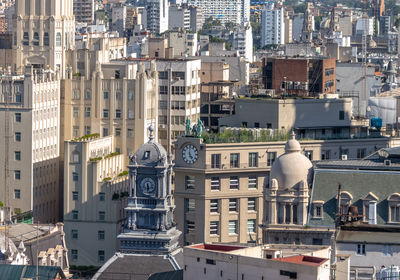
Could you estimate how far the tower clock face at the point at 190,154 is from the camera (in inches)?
5320

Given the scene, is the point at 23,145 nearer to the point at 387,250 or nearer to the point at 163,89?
the point at 163,89

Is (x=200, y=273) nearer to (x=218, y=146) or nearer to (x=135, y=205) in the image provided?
(x=135, y=205)

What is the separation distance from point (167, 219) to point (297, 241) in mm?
9896

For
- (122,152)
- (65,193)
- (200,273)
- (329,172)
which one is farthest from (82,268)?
(200,273)

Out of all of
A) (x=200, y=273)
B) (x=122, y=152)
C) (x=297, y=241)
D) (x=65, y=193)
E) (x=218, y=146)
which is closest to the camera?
(x=200, y=273)

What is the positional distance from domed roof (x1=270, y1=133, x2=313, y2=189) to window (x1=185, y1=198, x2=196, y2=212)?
64.0ft

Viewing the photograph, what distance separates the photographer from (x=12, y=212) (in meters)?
149

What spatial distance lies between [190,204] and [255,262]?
41579mm

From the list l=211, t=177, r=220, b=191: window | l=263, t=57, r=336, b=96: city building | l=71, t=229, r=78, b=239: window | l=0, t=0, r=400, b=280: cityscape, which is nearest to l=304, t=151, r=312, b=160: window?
l=0, t=0, r=400, b=280: cityscape

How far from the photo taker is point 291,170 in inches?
4542

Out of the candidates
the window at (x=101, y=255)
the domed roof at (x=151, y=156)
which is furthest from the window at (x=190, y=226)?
the domed roof at (x=151, y=156)

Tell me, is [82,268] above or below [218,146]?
below

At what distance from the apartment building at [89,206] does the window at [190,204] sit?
10962mm

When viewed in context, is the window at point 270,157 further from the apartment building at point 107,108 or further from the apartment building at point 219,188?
the apartment building at point 107,108
